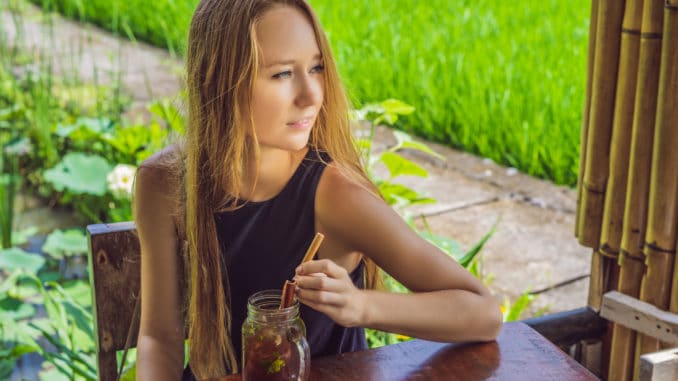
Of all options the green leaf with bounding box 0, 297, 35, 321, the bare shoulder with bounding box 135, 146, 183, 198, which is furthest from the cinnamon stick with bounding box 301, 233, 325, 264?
the green leaf with bounding box 0, 297, 35, 321

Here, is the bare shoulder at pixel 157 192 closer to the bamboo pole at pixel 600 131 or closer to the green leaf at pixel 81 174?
the bamboo pole at pixel 600 131

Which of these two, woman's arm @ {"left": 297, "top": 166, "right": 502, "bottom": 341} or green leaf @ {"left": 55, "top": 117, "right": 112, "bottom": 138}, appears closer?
woman's arm @ {"left": 297, "top": 166, "right": 502, "bottom": 341}

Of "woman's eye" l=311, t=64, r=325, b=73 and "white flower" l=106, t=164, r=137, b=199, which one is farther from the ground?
"woman's eye" l=311, t=64, r=325, b=73

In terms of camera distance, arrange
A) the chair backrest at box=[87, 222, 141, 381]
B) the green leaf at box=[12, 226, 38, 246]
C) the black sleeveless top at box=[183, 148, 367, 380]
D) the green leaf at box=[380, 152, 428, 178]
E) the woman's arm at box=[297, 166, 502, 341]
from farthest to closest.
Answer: the green leaf at box=[12, 226, 38, 246] < the green leaf at box=[380, 152, 428, 178] < the chair backrest at box=[87, 222, 141, 381] < the black sleeveless top at box=[183, 148, 367, 380] < the woman's arm at box=[297, 166, 502, 341]

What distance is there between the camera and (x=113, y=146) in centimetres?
376

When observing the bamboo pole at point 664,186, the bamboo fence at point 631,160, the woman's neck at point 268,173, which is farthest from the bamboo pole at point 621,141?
the woman's neck at point 268,173

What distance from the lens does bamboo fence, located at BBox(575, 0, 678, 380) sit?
1.91 m

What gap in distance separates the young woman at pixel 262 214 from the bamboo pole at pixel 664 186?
0.68 meters

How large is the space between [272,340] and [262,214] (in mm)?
479

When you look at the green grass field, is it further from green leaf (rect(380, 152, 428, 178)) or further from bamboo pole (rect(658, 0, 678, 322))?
bamboo pole (rect(658, 0, 678, 322))

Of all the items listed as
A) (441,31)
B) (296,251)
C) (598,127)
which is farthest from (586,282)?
(441,31)

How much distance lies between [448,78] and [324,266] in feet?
11.3

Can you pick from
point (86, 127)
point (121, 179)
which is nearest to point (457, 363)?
point (121, 179)

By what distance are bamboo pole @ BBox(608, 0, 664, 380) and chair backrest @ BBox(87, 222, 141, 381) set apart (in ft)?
3.52
